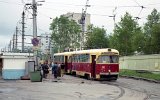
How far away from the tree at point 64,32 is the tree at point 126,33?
3661 centimetres

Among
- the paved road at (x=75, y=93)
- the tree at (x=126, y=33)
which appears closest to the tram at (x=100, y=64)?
the paved road at (x=75, y=93)

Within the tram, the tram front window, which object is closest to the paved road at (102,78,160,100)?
the tram

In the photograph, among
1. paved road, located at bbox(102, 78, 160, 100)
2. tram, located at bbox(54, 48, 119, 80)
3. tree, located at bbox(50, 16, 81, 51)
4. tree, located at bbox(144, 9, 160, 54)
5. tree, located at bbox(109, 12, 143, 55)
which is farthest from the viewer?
tree, located at bbox(50, 16, 81, 51)

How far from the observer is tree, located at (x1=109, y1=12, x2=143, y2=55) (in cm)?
7081

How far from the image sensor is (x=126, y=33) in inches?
2803

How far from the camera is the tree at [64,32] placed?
357ft

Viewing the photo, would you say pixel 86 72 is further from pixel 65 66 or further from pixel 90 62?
pixel 65 66

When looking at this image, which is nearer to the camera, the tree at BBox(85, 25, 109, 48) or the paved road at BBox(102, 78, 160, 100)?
the paved road at BBox(102, 78, 160, 100)

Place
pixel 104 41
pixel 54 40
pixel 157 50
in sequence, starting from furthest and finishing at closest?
pixel 54 40, pixel 104 41, pixel 157 50

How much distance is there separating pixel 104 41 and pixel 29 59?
49.4 metres

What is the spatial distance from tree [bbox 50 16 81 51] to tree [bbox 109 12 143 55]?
36607 mm

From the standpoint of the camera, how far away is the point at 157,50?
65125 millimetres

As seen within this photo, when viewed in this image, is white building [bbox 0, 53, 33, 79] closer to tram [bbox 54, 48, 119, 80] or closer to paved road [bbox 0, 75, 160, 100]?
tram [bbox 54, 48, 119, 80]

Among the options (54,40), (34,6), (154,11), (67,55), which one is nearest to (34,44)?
(34,6)
